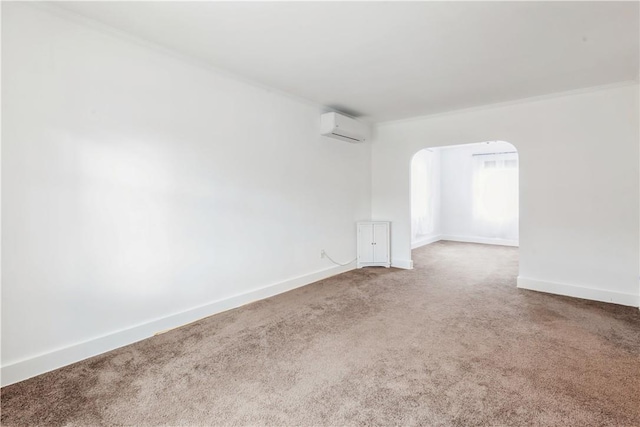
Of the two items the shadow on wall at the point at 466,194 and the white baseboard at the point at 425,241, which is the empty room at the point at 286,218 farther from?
the shadow on wall at the point at 466,194

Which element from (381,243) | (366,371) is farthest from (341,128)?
(366,371)

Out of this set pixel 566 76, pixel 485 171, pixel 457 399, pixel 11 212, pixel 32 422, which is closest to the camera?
pixel 32 422

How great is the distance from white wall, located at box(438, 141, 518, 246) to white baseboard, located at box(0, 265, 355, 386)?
5.80m

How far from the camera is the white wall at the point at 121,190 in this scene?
2.03 metres

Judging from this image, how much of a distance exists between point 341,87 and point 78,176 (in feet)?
8.60

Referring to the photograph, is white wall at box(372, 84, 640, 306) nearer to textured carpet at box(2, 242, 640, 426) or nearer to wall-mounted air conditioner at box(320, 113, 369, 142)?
textured carpet at box(2, 242, 640, 426)

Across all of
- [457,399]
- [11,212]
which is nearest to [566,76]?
[457,399]

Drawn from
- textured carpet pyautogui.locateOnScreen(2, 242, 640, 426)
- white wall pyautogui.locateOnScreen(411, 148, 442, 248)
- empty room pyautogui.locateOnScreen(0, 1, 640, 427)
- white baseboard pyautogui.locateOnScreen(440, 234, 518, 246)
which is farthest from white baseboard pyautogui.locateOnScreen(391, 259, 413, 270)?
white baseboard pyautogui.locateOnScreen(440, 234, 518, 246)

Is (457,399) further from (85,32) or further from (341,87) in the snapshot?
(85,32)

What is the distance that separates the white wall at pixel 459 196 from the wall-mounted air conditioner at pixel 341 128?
4.13 meters

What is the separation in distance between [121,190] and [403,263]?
160 inches

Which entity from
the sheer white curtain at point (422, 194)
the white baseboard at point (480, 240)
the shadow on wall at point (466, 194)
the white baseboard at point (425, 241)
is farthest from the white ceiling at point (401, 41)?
the white baseboard at point (480, 240)

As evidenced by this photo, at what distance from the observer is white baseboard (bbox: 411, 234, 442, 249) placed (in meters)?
7.11

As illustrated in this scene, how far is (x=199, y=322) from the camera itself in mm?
2928
